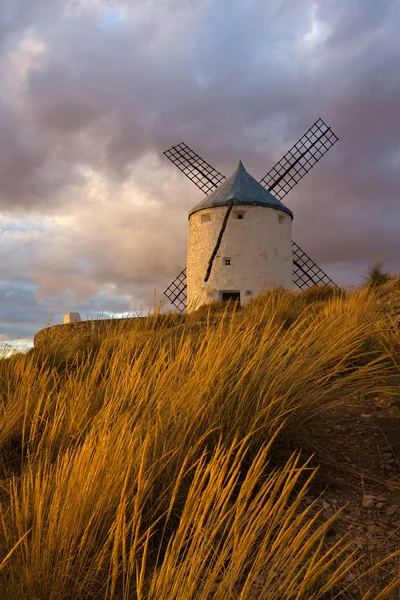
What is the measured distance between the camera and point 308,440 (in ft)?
9.46

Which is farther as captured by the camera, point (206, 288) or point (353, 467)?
point (206, 288)

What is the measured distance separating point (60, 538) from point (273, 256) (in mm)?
17220

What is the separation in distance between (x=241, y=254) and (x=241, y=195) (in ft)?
7.26

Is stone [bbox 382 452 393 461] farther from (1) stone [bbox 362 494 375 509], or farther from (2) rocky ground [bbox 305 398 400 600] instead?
(1) stone [bbox 362 494 375 509]

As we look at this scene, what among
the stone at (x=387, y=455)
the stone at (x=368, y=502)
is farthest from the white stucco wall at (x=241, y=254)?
the stone at (x=368, y=502)

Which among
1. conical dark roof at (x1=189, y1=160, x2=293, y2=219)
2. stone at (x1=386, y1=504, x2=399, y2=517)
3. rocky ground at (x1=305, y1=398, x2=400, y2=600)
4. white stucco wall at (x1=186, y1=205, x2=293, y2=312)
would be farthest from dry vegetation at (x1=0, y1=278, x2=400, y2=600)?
conical dark roof at (x1=189, y1=160, x2=293, y2=219)

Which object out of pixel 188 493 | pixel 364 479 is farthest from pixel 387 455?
pixel 188 493

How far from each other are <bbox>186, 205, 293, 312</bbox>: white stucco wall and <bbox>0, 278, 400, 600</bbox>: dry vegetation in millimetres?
13498

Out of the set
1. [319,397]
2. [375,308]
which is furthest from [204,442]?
[375,308]

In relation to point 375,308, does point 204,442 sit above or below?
below

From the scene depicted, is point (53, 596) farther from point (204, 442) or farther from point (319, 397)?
point (319, 397)

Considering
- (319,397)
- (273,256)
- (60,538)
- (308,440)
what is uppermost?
(273,256)

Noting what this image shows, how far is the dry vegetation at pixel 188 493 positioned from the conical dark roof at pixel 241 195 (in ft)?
46.9

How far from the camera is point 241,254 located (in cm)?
1820
